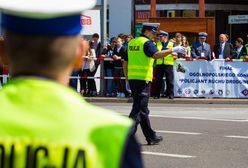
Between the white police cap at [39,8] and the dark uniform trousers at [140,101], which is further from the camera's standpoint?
the dark uniform trousers at [140,101]

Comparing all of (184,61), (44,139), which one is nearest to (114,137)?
(44,139)

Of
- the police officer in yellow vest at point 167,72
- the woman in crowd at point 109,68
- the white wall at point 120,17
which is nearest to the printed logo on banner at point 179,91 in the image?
the police officer in yellow vest at point 167,72

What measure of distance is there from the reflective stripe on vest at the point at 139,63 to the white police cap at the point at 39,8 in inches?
357

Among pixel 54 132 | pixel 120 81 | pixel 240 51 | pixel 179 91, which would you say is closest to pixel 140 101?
pixel 54 132

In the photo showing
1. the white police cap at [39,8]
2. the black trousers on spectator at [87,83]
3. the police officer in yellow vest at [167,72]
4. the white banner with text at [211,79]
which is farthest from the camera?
the black trousers on spectator at [87,83]

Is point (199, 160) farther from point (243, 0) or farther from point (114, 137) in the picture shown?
point (243, 0)

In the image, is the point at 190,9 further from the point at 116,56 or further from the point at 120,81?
the point at 116,56

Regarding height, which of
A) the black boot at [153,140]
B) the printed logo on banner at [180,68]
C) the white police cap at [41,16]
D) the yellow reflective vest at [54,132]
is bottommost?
the black boot at [153,140]

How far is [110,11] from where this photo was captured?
39.0 meters

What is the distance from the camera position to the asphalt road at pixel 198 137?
10031 millimetres

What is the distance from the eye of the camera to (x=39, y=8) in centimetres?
217

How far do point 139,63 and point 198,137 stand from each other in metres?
2.02

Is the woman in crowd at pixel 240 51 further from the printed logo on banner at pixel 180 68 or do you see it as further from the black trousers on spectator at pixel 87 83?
the black trousers on spectator at pixel 87 83

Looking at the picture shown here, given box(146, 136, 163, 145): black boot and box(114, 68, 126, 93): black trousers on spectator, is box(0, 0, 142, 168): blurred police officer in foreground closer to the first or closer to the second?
box(146, 136, 163, 145): black boot
